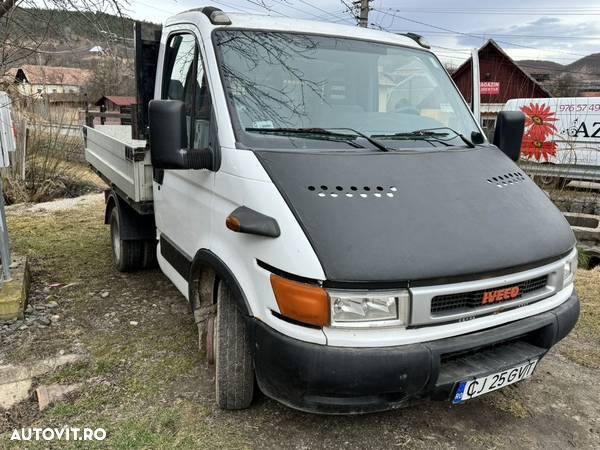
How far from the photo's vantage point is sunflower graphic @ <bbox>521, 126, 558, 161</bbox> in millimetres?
10445

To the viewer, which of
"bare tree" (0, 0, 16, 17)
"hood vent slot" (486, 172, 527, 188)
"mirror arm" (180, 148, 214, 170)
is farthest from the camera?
"bare tree" (0, 0, 16, 17)

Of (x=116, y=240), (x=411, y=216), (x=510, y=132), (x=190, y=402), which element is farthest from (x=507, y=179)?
(x=116, y=240)

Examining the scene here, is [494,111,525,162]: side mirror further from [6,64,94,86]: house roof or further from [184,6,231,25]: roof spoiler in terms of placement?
[6,64,94,86]: house roof

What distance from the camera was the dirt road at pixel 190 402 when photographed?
2.77 meters

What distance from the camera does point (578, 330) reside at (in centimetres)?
428

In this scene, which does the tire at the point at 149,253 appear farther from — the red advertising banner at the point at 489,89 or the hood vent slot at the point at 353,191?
the red advertising banner at the point at 489,89

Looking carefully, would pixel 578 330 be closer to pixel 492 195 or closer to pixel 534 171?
pixel 492 195

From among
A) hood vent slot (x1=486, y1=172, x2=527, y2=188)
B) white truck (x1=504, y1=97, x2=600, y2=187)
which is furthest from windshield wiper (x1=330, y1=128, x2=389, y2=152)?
white truck (x1=504, y1=97, x2=600, y2=187)

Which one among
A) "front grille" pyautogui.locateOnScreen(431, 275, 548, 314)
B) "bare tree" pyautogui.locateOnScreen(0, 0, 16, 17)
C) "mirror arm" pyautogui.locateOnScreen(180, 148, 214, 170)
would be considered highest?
"bare tree" pyautogui.locateOnScreen(0, 0, 16, 17)

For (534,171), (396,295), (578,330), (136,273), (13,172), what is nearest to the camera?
(396,295)

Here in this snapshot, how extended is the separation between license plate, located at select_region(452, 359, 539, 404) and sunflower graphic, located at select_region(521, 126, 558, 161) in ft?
28.3

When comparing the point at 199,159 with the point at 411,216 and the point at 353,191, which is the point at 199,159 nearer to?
the point at 353,191

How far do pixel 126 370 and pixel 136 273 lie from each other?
85.3 inches

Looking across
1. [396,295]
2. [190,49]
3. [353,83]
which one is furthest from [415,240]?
[190,49]
